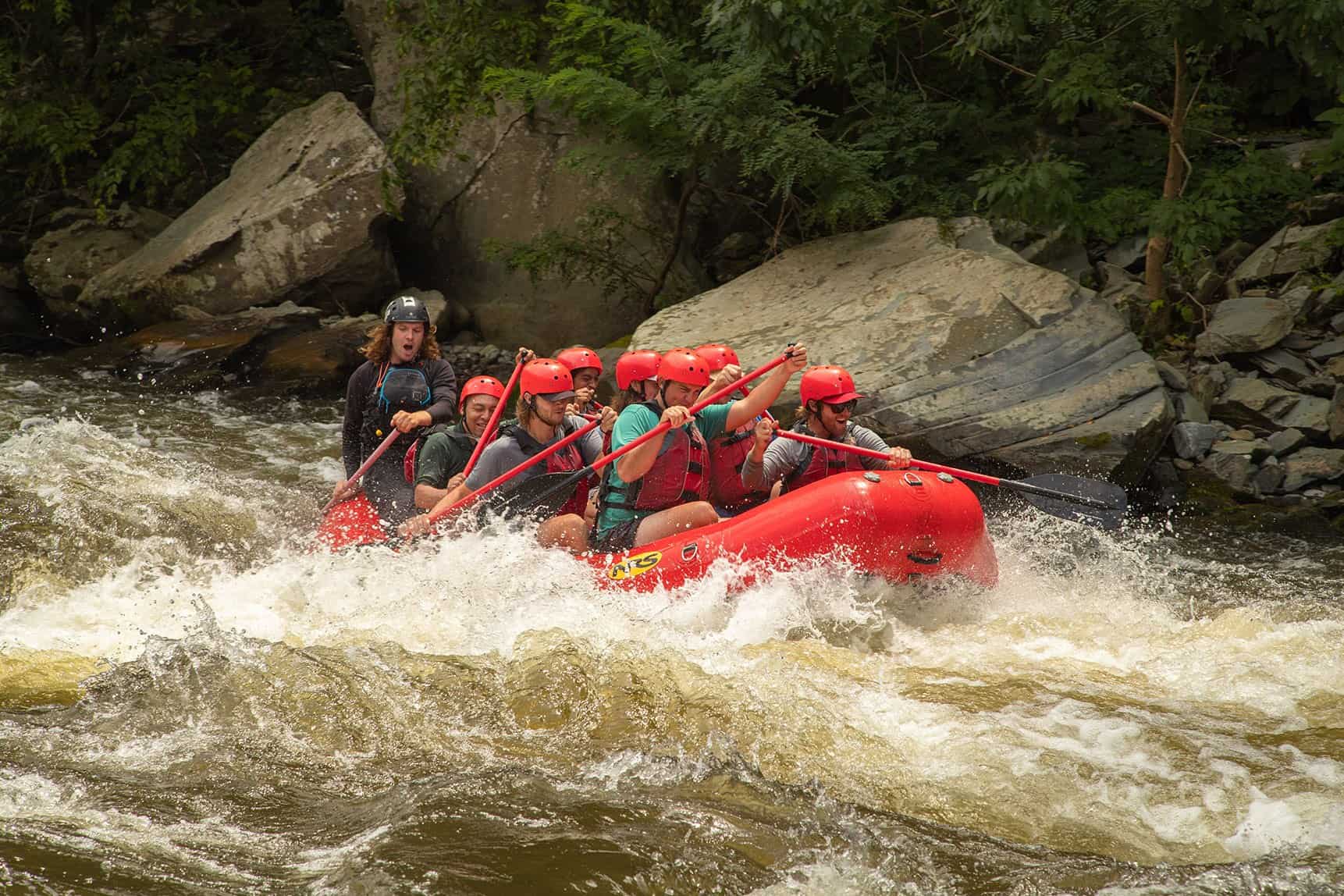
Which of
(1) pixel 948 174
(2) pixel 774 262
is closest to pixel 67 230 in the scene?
(2) pixel 774 262

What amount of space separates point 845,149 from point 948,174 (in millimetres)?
1266

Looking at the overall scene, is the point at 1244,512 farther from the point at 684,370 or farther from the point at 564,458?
the point at 564,458

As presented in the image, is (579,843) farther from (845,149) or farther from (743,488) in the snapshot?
(845,149)

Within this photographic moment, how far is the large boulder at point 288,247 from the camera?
36.3 ft

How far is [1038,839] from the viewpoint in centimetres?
352

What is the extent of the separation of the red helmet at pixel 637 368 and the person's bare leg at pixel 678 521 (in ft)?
2.13

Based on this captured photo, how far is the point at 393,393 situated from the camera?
6.69 m

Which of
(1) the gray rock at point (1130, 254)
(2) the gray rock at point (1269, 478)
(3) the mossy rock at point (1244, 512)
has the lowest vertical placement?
(3) the mossy rock at point (1244, 512)

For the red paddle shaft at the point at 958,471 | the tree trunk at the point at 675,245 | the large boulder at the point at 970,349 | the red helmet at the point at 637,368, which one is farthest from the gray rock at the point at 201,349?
the red paddle shaft at the point at 958,471

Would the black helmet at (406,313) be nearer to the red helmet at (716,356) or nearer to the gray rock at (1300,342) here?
the red helmet at (716,356)

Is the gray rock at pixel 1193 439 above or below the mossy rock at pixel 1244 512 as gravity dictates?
above

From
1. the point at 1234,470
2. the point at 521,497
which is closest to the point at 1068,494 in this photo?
the point at 1234,470

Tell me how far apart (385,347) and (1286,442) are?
5.49m

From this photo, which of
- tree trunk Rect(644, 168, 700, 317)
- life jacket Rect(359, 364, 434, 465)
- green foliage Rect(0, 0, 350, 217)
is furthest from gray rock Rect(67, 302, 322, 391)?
life jacket Rect(359, 364, 434, 465)
